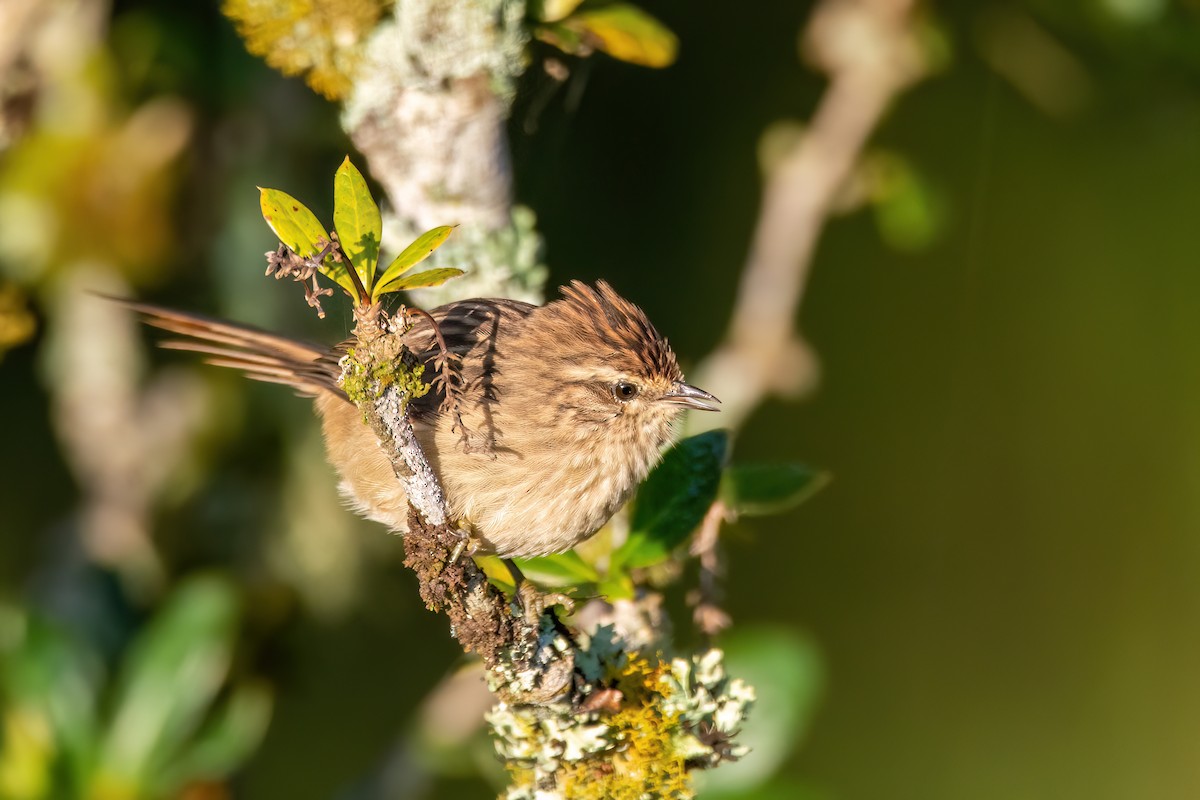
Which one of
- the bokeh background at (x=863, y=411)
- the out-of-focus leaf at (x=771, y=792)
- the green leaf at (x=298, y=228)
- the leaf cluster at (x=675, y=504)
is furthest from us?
the bokeh background at (x=863, y=411)

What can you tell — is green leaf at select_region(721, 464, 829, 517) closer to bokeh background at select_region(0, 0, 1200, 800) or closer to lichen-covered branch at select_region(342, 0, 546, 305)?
lichen-covered branch at select_region(342, 0, 546, 305)

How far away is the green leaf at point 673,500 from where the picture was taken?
5.85 ft

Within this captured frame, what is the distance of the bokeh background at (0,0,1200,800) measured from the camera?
289cm

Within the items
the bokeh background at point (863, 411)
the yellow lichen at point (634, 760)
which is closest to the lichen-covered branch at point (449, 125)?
the yellow lichen at point (634, 760)

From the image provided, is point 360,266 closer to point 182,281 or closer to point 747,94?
point 182,281

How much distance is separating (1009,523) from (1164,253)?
112cm

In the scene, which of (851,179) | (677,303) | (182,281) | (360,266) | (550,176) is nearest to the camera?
(360,266)

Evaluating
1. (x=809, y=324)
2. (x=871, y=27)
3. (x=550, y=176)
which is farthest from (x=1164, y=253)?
(x=550, y=176)

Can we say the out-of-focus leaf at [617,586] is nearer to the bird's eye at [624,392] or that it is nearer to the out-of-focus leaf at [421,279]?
the bird's eye at [624,392]

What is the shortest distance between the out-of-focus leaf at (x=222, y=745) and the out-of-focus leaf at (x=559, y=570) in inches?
38.4

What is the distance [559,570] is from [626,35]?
87cm

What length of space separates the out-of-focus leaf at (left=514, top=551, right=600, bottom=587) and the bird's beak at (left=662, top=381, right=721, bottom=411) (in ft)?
1.00

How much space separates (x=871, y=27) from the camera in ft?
9.16

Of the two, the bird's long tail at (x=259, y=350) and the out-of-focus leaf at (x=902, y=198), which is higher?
the out-of-focus leaf at (x=902, y=198)
